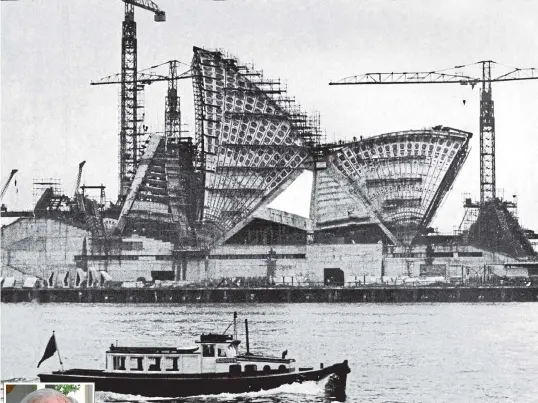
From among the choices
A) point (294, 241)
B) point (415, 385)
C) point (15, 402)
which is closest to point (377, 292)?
point (294, 241)

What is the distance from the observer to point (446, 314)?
14328 millimetres

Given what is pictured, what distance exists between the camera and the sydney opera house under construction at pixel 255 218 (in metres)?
16.0

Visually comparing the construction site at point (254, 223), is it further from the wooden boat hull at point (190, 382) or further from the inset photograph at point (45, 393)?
the inset photograph at point (45, 393)

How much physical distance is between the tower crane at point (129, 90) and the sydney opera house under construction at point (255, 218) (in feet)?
1.85

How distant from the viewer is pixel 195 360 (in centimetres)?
1038

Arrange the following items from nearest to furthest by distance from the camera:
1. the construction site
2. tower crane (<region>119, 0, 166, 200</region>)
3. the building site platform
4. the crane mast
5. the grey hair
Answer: the grey hair → the crane mast → tower crane (<region>119, 0, 166, 200</region>) → the construction site → the building site platform

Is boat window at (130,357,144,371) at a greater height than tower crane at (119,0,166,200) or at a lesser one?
lesser

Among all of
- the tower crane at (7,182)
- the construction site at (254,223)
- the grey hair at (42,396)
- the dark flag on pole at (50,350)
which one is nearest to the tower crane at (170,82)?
the construction site at (254,223)

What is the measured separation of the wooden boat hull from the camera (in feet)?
33.7

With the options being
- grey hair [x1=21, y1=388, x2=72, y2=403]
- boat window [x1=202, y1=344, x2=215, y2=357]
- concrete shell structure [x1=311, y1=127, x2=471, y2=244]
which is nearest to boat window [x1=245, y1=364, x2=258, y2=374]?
boat window [x1=202, y1=344, x2=215, y2=357]

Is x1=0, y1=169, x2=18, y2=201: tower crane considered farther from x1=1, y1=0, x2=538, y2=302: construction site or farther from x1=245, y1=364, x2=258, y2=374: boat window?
x1=245, y1=364, x2=258, y2=374: boat window

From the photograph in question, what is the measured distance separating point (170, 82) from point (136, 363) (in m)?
4.37

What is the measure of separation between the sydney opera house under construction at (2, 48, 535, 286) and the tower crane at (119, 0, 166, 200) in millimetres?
563

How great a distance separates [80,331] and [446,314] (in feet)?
14.9
